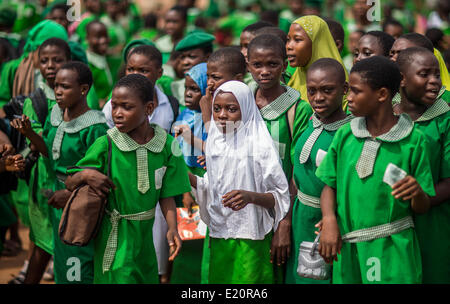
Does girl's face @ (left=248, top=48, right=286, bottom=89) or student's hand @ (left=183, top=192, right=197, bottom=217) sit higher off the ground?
girl's face @ (left=248, top=48, right=286, bottom=89)

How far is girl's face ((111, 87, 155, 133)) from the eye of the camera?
432 centimetres

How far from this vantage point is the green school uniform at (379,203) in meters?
3.77

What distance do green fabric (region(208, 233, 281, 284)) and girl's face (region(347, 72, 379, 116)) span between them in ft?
3.76

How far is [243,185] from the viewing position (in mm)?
4469

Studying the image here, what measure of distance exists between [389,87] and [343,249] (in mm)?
955

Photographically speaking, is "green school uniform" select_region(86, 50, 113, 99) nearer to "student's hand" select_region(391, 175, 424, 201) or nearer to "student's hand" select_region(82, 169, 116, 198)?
"student's hand" select_region(82, 169, 116, 198)

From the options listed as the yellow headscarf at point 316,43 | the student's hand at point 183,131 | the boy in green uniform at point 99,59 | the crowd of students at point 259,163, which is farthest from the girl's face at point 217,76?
the boy in green uniform at point 99,59

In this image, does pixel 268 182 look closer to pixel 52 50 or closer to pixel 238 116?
pixel 238 116

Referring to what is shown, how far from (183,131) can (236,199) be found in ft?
3.30

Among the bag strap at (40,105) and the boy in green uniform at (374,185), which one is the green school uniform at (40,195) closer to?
the bag strap at (40,105)

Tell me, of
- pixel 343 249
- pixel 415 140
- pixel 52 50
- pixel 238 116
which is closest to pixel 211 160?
pixel 238 116

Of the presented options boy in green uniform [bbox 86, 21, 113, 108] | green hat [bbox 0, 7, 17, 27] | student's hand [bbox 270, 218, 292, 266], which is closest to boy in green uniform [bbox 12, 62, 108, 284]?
student's hand [bbox 270, 218, 292, 266]
